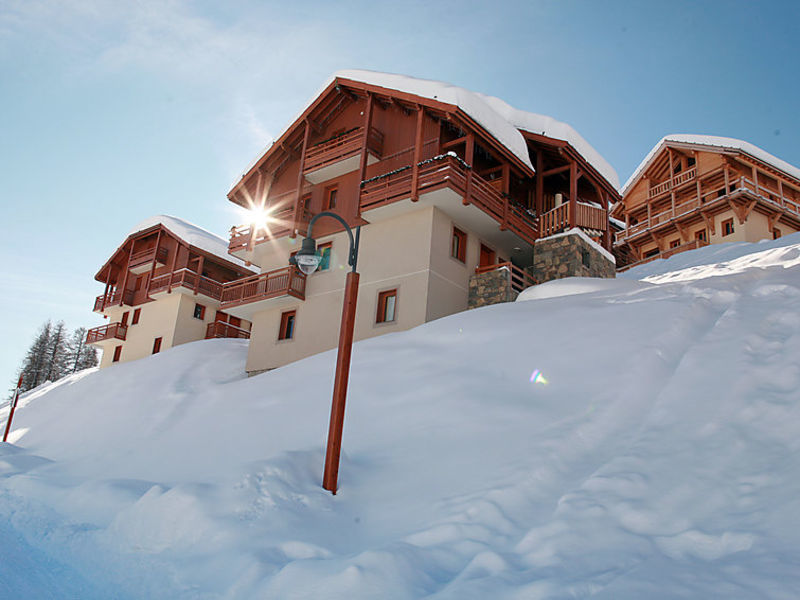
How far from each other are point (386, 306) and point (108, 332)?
2277 centimetres

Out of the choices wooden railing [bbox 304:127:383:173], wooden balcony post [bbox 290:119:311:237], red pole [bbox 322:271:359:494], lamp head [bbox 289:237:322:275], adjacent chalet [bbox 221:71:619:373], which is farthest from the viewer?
wooden balcony post [bbox 290:119:311:237]

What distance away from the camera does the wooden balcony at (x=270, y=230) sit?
23891 mm

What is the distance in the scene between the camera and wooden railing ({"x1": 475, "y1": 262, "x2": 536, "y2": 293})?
20.2m

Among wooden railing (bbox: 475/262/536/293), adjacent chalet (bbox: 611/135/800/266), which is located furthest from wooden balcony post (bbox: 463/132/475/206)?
adjacent chalet (bbox: 611/135/800/266)

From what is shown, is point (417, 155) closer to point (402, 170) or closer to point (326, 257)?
point (402, 170)

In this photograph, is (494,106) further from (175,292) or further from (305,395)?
(175,292)

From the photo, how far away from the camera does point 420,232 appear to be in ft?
65.7

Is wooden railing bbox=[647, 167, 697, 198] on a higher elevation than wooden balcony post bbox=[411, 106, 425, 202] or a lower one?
higher

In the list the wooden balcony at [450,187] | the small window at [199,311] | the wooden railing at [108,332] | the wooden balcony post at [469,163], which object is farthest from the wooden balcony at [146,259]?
the wooden balcony post at [469,163]

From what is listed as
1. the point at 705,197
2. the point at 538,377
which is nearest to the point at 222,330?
the point at 538,377

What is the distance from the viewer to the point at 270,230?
2484 centimetres

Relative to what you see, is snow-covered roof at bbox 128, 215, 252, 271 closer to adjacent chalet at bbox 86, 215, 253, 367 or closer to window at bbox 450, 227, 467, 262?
adjacent chalet at bbox 86, 215, 253, 367

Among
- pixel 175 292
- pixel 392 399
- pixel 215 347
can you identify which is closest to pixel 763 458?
pixel 392 399

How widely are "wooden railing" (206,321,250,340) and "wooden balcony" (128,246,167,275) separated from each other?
5.36 metres
